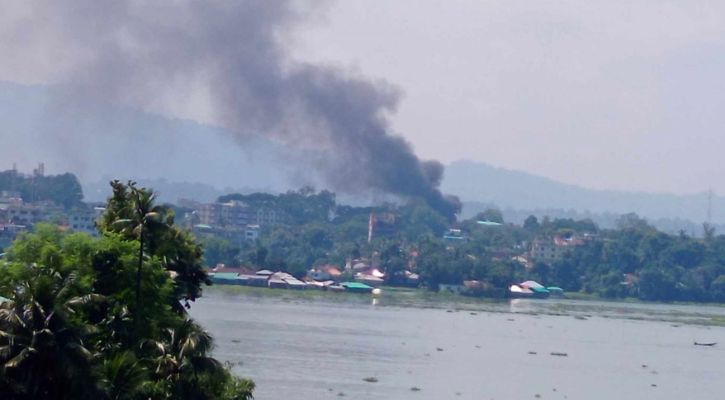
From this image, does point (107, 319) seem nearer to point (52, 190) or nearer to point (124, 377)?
point (124, 377)

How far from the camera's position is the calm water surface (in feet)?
175

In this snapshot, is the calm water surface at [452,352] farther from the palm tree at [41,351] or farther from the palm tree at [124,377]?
the palm tree at [41,351]

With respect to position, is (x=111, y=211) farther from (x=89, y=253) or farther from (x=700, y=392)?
(x=700, y=392)

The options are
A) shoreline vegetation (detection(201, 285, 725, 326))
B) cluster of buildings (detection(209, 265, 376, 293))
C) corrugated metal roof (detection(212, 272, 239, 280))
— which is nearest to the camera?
shoreline vegetation (detection(201, 285, 725, 326))

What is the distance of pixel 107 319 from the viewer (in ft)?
88.3

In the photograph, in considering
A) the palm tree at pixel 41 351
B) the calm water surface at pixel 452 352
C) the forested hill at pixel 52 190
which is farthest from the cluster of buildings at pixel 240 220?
the palm tree at pixel 41 351

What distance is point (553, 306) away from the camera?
403 feet

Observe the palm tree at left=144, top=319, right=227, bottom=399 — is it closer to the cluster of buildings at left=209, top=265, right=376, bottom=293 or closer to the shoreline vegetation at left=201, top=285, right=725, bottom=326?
the shoreline vegetation at left=201, top=285, right=725, bottom=326

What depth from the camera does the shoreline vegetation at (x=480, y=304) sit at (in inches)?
4318

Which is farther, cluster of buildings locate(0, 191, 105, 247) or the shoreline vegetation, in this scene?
cluster of buildings locate(0, 191, 105, 247)

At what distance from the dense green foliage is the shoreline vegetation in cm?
7537

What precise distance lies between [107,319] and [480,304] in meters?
95.7

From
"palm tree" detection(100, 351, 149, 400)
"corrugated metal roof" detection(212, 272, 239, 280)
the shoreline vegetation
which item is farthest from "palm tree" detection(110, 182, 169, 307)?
"corrugated metal roof" detection(212, 272, 239, 280)

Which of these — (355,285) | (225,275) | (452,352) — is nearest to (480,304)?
(355,285)
